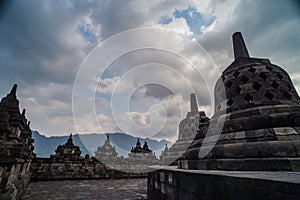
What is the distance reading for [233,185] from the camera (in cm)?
209

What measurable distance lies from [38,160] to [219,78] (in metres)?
14.1

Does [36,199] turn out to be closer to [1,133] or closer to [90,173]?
[1,133]

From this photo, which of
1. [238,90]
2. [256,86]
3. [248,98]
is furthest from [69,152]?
[256,86]

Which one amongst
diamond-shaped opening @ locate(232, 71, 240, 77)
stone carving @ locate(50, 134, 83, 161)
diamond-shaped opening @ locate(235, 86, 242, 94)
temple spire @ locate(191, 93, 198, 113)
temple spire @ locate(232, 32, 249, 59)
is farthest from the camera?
temple spire @ locate(191, 93, 198, 113)

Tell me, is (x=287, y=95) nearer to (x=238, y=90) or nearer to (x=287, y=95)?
(x=287, y=95)

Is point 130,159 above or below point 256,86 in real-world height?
below

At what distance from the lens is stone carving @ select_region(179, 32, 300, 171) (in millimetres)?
3227

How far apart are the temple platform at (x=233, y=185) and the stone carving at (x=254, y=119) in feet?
2.01

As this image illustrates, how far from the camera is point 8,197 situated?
309 cm

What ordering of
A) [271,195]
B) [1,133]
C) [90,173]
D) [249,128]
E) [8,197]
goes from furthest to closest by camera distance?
[90,173], [249,128], [1,133], [8,197], [271,195]

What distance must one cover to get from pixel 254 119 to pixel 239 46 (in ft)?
11.0

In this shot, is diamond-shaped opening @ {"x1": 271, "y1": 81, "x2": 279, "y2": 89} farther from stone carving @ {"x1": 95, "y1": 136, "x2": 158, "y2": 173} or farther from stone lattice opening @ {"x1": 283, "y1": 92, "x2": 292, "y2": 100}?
stone carving @ {"x1": 95, "y1": 136, "x2": 158, "y2": 173}

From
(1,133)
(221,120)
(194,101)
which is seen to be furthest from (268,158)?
(194,101)

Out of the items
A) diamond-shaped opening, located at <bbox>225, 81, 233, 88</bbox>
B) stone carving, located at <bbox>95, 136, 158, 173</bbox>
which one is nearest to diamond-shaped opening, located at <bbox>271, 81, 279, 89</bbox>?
diamond-shaped opening, located at <bbox>225, 81, 233, 88</bbox>
